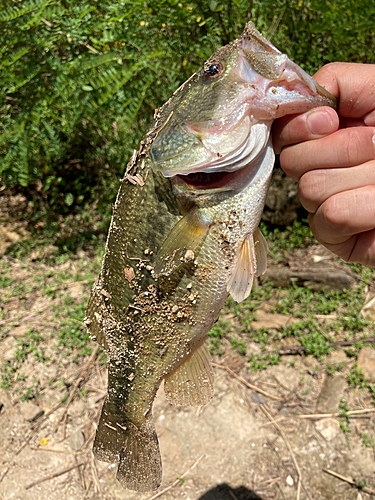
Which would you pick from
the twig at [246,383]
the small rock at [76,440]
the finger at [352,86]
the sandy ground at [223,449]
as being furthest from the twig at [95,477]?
the finger at [352,86]

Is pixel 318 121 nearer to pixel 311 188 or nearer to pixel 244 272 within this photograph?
pixel 311 188

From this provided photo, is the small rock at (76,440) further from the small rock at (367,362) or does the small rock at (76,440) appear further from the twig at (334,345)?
the small rock at (367,362)

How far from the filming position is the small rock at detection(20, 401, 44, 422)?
3.06 metres

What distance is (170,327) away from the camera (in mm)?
1589

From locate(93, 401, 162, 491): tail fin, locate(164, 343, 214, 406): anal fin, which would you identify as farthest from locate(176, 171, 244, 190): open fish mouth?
locate(93, 401, 162, 491): tail fin

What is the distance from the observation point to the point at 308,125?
1.25m

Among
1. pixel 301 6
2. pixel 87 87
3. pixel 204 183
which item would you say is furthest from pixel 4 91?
pixel 204 183

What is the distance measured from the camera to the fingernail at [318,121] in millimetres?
1239

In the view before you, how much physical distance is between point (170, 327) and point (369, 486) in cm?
207

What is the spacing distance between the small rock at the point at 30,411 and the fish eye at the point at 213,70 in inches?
114

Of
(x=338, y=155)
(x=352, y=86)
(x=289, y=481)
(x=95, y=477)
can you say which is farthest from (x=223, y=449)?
(x=352, y=86)

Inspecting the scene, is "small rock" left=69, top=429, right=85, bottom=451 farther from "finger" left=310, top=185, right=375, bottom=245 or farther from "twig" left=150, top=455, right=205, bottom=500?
"finger" left=310, top=185, right=375, bottom=245

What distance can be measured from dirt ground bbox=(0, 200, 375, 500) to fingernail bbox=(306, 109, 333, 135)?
2390 mm

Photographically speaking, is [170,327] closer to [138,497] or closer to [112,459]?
[112,459]
